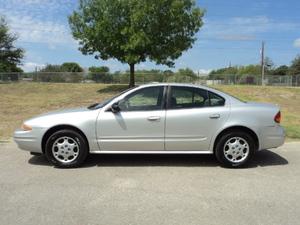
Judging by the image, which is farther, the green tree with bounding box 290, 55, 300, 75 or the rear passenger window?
the green tree with bounding box 290, 55, 300, 75

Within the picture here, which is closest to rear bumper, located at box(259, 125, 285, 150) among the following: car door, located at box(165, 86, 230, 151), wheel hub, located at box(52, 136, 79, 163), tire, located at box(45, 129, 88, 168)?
car door, located at box(165, 86, 230, 151)

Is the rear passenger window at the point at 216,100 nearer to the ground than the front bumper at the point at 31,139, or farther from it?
farther from it

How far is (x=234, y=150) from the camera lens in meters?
6.97

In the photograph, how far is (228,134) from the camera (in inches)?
274

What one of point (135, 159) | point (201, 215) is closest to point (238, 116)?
point (135, 159)

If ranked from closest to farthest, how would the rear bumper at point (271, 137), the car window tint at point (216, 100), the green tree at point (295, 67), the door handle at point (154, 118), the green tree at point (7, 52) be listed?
the door handle at point (154, 118)
the rear bumper at point (271, 137)
the car window tint at point (216, 100)
the green tree at point (7, 52)
the green tree at point (295, 67)

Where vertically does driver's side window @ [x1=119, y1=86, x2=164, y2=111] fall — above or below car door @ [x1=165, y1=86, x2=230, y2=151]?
above

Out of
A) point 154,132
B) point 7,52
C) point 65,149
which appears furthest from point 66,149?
point 7,52

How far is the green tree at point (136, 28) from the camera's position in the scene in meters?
29.9

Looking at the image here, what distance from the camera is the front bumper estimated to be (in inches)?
275

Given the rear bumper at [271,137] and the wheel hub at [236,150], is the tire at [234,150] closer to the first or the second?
the wheel hub at [236,150]

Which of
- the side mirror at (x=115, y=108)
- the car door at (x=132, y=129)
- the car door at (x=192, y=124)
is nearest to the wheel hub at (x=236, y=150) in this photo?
the car door at (x=192, y=124)

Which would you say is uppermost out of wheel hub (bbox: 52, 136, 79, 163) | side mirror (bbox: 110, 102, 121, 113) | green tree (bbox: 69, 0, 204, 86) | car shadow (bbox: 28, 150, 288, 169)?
green tree (bbox: 69, 0, 204, 86)

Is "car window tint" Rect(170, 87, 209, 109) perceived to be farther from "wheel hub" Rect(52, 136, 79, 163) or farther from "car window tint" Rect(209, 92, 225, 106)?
"wheel hub" Rect(52, 136, 79, 163)
